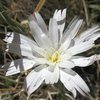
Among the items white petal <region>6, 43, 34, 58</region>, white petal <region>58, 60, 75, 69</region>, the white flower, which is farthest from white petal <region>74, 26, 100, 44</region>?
white petal <region>6, 43, 34, 58</region>

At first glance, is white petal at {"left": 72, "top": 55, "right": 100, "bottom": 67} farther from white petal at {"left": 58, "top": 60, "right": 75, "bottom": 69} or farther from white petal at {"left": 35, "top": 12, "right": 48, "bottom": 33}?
white petal at {"left": 35, "top": 12, "right": 48, "bottom": 33}

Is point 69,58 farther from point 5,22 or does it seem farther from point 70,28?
point 5,22

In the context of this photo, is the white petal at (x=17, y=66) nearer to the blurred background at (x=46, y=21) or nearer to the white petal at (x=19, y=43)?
the white petal at (x=19, y=43)

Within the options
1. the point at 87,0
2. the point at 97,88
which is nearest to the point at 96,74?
the point at 97,88

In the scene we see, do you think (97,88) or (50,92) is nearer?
(50,92)

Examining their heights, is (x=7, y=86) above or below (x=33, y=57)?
below

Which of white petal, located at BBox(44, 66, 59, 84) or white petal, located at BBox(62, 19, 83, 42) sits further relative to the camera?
white petal, located at BBox(62, 19, 83, 42)

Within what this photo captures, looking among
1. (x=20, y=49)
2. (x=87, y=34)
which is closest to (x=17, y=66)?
(x=20, y=49)

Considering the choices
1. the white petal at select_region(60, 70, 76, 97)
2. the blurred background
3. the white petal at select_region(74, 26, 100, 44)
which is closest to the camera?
the white petal at select_region(60, 70, 76, 97)
